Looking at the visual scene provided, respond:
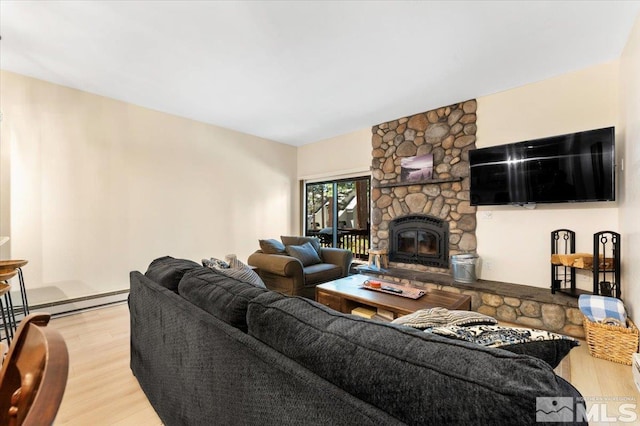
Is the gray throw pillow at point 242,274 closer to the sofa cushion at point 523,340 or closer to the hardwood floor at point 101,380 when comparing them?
the hardwood floor at point 101,380

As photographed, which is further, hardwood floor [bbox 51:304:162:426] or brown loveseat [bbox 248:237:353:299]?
brown loveseat [bbox 248:237:353:299]

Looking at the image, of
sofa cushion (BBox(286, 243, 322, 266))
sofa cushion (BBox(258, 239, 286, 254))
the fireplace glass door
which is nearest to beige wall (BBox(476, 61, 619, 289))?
the fireplace glass door

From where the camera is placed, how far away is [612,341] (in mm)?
2148

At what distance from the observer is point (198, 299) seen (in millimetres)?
1251

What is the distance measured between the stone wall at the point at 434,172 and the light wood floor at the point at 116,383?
1682 millimetres

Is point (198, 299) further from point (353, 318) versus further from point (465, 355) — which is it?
point (465, 355)

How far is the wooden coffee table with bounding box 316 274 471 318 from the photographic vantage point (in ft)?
7.20

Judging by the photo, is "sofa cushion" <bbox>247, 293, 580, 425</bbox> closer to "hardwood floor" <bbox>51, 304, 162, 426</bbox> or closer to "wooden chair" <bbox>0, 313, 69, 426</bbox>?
"wooden chair" <bbox>0, 313, 69, 426</bbox>

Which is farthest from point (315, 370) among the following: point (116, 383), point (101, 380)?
point (101, 380)

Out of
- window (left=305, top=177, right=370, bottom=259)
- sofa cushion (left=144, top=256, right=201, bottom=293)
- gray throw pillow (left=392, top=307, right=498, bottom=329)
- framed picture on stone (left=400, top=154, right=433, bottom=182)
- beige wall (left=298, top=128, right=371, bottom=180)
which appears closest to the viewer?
gray throw pillow (left=392, top=307, right=498, bottom=329)

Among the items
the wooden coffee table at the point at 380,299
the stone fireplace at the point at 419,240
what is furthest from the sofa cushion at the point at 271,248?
the stone fireplace at the point at 419,240

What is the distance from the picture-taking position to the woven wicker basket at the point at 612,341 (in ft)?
6.77

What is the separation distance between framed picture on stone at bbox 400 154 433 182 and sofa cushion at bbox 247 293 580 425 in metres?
3.49

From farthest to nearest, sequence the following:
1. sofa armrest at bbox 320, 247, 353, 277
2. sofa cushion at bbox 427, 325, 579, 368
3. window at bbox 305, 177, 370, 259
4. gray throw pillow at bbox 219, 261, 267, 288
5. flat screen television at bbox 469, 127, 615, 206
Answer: window at bbox 305, 177, 370, 259, sofa armrest at bbox 320, 247, 353, 277, flat screen television at bbox 469, 127, 615, 206, gray throw pillow at bbox 219, 261, 267, 288, sofa cushion at bbox 427, 325, 579, 368
